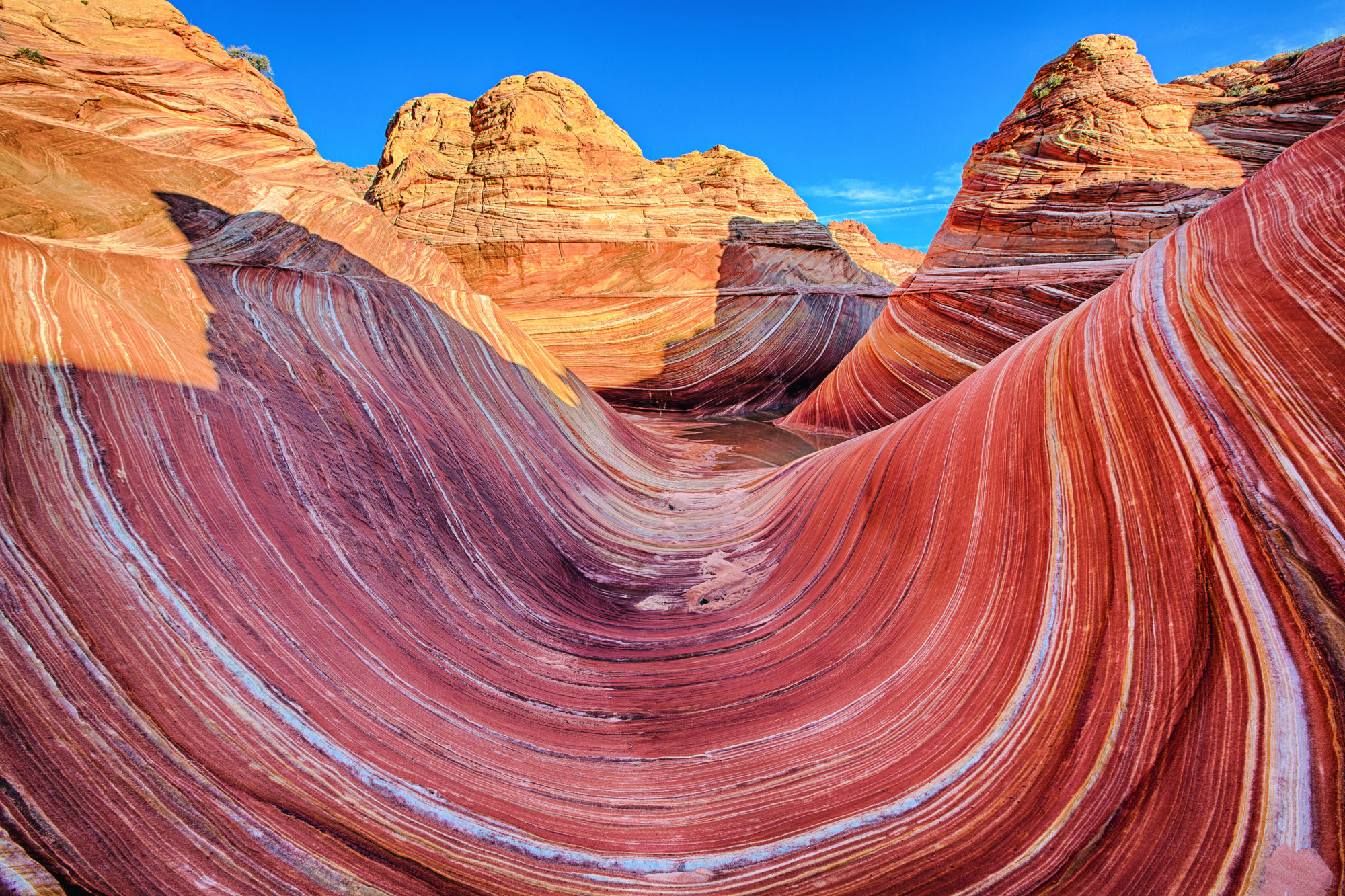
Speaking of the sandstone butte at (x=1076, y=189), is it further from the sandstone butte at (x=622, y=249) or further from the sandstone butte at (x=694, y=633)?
the sandstone butte at (x=694, y=633)

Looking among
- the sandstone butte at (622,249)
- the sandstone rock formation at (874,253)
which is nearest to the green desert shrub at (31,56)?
the sandstone butte at (622,249)

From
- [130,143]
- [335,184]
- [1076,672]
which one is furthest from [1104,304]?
[335,184]

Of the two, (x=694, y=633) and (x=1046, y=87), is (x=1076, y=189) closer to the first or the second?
(x=1046, y=87)

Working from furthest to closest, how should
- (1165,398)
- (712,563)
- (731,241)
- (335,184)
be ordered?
1. (731,241)
2. (335,184)
3. (712,563)
4. (1165,398)

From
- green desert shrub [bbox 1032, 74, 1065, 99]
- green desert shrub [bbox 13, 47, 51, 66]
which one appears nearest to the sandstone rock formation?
green desert shrub [bbox 1032, 74, 1065, 99]

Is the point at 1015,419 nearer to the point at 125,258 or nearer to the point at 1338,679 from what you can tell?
the point at 1338,679

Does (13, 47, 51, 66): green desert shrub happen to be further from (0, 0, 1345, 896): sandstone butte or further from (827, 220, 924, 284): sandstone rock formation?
(827, 220, 924, 284): sandstone rock formation

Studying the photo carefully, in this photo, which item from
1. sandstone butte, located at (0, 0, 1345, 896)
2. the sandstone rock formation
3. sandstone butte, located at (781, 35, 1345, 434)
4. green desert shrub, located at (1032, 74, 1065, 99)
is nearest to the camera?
sandstone butte, located at (0, 0, 1345, 896)
